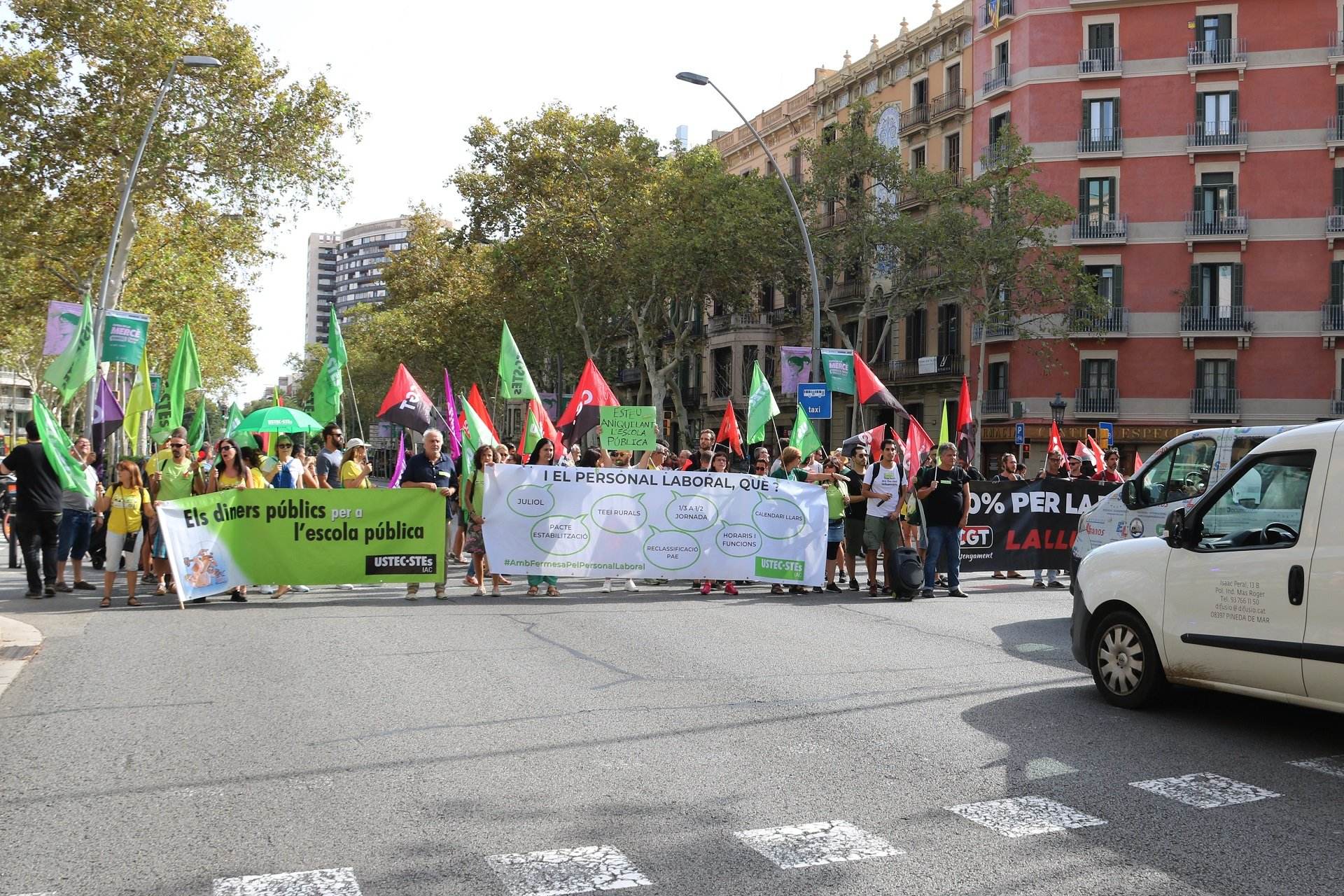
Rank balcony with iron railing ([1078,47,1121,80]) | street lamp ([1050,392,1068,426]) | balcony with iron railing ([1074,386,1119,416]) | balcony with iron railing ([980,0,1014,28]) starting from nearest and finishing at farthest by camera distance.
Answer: street lamp ([1050,392,1068,426])
balcony with iron railing ([1074,386,1119,416])
balcony with iron railing ([1078,47,1121,80])
balcony with iron railing ([980,0,1014,28])

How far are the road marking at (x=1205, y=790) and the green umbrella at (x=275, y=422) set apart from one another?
16450 millimetres

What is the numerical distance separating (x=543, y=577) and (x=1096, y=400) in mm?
32254

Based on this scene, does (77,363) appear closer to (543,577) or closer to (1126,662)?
→ (543,577)

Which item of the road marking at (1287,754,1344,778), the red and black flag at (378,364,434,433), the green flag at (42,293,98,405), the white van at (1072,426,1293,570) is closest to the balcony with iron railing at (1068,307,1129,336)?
the red and black flag at (378,364,434,433)

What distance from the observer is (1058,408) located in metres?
36.9

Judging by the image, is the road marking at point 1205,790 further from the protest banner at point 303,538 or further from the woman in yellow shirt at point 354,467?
the woman in yellow shirt at point 354,467

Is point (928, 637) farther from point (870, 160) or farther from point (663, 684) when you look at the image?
point (870, 160)

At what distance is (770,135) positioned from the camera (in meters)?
55.5

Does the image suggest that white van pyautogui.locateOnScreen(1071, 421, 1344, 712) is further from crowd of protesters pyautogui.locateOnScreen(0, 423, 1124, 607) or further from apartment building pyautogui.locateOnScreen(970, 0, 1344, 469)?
apartment building pyautogui.locateOnScreen(970, 0, 1344, 469)

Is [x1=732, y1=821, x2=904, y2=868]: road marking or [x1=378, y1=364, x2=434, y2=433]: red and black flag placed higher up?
[x1=378, y1=364, x2=434, y2=433]: red and black flag

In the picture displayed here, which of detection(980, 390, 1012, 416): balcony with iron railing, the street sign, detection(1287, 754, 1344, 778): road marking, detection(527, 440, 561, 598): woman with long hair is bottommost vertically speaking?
detection(1287, 754, 1344, 778): road marking

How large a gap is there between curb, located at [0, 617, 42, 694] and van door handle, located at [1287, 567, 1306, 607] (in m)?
7.55

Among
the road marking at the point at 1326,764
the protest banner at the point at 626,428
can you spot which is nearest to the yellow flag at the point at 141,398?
the protest banner at the point at 626,428

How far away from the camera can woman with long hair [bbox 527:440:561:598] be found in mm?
13484
